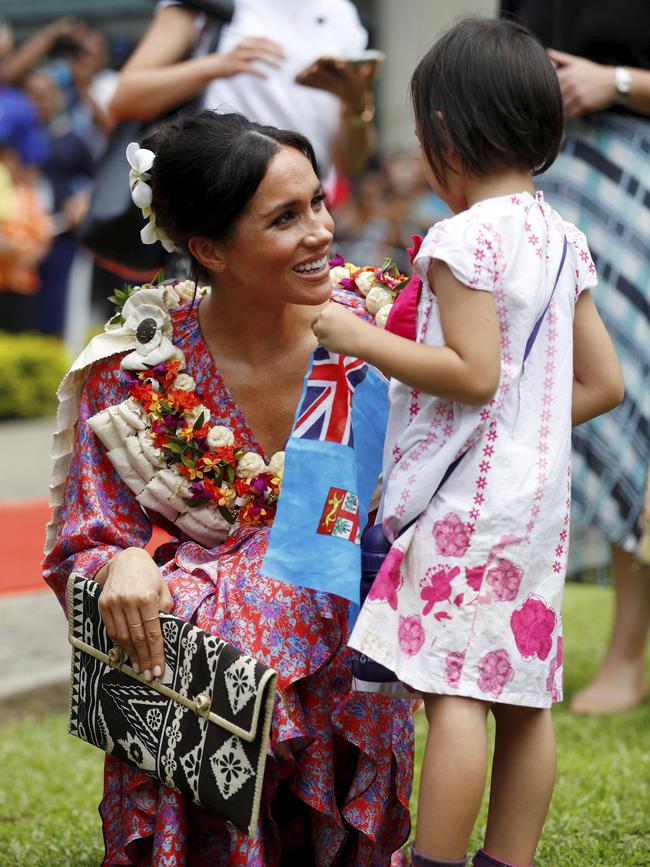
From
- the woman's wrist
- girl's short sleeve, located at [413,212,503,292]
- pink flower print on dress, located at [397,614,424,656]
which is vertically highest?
girl's short sleeve, located at [413,212,503,292]

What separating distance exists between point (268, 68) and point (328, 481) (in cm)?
206

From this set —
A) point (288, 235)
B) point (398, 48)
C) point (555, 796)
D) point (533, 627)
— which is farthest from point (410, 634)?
point (398, 48)

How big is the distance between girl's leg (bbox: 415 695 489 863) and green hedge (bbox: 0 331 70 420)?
9.69 metres

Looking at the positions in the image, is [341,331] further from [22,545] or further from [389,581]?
[22,545]

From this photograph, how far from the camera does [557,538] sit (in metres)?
2.34

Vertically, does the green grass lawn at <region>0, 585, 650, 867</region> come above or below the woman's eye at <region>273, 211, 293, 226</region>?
below

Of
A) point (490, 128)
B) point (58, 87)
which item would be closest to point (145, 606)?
point (490, 128)

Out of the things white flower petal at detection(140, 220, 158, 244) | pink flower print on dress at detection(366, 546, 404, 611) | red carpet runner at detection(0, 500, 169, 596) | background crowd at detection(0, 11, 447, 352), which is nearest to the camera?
pink flower print on dress at detection(366, 546, 404, 611)

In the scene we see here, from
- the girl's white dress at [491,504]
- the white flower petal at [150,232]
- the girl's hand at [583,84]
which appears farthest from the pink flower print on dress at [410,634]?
the girl's hand at [583,84]

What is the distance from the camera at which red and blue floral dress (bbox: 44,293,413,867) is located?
255 centimetres

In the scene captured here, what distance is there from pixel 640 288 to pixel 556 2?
0.86 m

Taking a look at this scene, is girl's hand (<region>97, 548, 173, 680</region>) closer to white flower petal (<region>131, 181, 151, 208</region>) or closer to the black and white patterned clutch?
the black and white patterned clutch

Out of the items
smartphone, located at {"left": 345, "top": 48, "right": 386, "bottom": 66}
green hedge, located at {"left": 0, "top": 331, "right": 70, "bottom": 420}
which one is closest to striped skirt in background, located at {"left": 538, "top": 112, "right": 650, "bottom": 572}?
smartphone, located at {"left": 345, "top": 48, "right": 386, "bottom": 66}

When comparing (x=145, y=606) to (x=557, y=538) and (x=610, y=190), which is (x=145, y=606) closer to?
(x=557, y=538)
